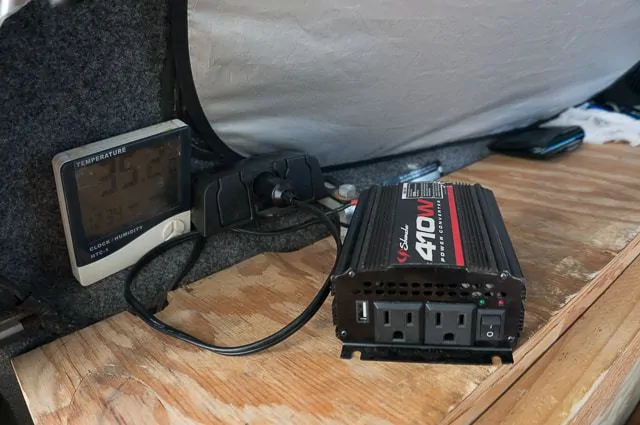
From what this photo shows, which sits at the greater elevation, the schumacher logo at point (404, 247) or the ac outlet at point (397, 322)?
the schumacher logo at point (404, 247)

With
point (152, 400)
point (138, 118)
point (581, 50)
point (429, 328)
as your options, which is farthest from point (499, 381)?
point (581, 50)

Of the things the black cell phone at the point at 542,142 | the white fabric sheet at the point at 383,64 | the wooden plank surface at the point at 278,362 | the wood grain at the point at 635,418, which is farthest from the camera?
the black cell phone at the point at 542,142

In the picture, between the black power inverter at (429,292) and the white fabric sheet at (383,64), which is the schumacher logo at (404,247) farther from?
the white fabric sheet at (383,64)

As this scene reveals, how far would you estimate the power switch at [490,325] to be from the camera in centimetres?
46

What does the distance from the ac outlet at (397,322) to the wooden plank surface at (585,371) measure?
0.29 feet

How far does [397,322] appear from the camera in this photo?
18.5 inches

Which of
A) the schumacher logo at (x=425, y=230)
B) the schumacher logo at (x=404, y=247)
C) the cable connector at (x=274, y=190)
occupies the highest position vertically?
the schumacher logo at (x=425, y=230)

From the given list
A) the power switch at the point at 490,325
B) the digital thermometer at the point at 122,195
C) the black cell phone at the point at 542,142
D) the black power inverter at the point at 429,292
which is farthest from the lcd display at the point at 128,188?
the black cell phone at the point at 542,142

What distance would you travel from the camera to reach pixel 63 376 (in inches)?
19.4

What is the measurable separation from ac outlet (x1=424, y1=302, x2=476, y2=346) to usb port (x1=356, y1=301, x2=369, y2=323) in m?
0.05

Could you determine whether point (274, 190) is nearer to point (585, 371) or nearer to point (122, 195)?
point (122, 195)

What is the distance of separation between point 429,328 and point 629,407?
1.59 ft

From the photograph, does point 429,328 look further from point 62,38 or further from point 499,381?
point 62,38

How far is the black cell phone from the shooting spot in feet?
3.06
